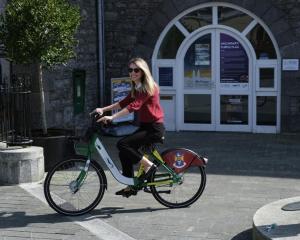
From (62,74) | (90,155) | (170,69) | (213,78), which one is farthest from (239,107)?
(90,155)

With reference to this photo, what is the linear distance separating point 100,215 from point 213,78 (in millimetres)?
6757

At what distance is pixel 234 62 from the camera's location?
41.4 feet

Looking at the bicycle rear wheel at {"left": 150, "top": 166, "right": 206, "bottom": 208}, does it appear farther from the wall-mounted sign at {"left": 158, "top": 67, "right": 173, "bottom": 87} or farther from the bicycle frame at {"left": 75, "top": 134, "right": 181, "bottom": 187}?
the wall-mounted sign at {"left": 158, "top": 67, "right": 173, "bottom": 87}

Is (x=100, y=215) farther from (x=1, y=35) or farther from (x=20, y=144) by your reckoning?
(x=1, y=35)

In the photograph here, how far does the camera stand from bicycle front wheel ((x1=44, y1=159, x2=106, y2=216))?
644cm

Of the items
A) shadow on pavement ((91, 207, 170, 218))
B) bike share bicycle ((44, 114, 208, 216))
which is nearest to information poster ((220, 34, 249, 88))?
bike share bicycle ((44, 114, 208, 216))

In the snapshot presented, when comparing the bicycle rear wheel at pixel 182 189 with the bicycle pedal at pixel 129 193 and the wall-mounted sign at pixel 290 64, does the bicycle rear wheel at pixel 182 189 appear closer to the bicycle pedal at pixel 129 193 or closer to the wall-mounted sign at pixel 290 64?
the bicycle pedal at pixel 129 193

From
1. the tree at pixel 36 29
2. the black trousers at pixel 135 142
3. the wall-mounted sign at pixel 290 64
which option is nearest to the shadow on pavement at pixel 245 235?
the black trousers at pixel 135 142

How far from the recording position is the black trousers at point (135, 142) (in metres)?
6.47

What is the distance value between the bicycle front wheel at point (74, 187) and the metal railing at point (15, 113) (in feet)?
6.29

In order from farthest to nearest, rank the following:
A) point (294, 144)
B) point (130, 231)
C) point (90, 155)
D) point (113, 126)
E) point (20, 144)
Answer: point (113, 126) < point (294, 144) < point (20, 144) < point (90, 155) < point (130, 231)

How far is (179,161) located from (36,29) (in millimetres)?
3055

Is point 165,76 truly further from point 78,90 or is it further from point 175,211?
point 175,211

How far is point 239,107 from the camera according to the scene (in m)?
12.7
